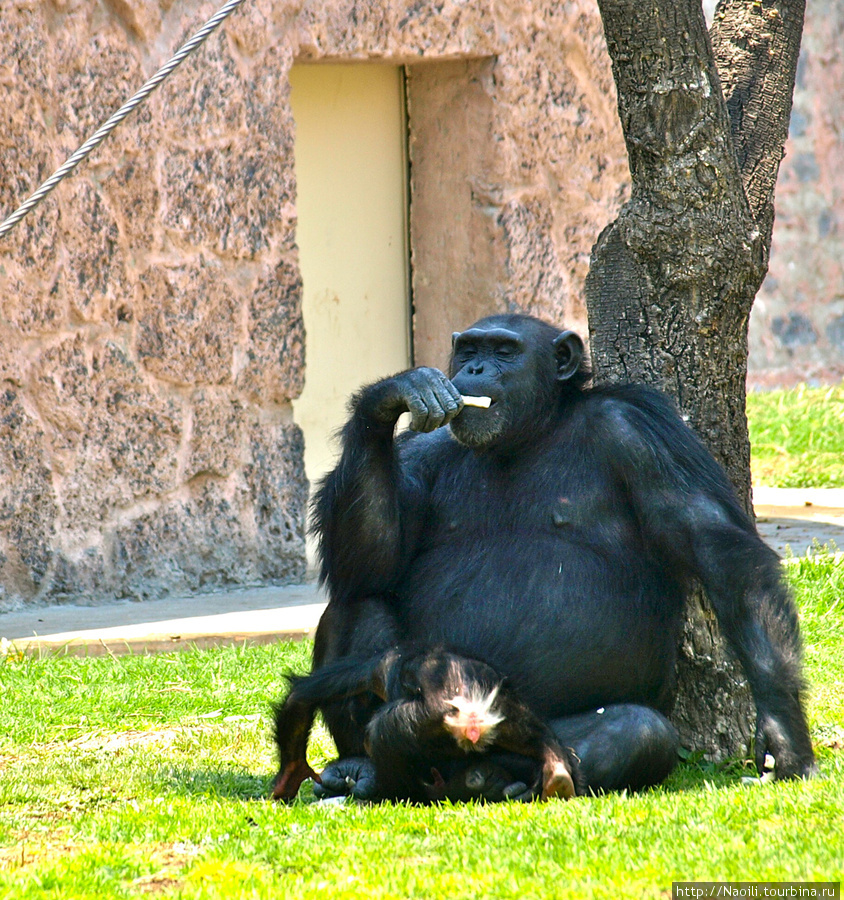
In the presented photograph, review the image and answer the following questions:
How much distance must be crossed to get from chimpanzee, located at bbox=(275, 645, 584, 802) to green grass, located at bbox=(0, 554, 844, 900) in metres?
0.17

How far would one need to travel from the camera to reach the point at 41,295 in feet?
22.1

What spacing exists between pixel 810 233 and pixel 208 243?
9.02 metres

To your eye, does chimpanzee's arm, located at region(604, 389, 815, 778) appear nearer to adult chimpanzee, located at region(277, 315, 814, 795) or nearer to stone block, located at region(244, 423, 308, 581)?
adult chimpanzee, located at region(277, 315, 814, 795)

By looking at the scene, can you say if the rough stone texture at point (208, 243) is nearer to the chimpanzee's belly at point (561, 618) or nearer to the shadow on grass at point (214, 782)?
the shadow on grass at point (214, 782)

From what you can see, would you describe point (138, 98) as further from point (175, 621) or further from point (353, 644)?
point (175, 621)

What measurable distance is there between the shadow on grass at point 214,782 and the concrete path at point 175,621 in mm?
1673

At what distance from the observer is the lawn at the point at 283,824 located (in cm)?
288

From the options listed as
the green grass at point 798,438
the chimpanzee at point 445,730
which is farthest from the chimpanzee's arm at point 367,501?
the green grass at point 798,438

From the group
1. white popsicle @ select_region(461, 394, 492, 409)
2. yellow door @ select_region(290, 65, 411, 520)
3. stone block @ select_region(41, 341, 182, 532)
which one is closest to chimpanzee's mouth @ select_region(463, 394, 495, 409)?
white popsicle @ select_region(461, 394, 492, 409)

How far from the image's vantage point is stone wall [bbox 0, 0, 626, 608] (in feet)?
22.0

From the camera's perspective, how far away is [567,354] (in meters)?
4.32

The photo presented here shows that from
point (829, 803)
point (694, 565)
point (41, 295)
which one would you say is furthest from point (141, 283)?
point (829, 803)

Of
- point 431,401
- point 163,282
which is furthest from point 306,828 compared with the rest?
point 163,282

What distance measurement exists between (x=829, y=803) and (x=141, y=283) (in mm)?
4683
